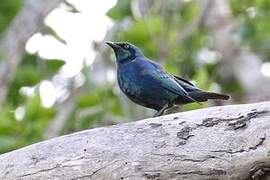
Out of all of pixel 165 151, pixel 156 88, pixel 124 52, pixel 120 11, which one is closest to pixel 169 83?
pixel 156 88

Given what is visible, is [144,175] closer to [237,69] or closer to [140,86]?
[140,86]

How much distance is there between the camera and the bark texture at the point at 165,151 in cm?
308

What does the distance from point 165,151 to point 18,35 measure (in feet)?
8.85

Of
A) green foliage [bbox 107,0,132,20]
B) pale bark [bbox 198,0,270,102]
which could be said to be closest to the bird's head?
green foliage [bbox 107,0,132,20]

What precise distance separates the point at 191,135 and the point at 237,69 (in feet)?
9.90

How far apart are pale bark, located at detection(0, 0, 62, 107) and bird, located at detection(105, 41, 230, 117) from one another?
1833 millimetres

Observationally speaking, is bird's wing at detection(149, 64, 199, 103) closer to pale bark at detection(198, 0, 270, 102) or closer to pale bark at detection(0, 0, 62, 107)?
pale bark at detection(0, 0, 62, 107)

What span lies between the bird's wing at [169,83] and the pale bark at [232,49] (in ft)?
7.02

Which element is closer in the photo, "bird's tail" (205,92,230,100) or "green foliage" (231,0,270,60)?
"bird's tail" (205,92,230,100)

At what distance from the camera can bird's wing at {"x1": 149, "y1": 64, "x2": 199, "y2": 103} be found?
3.70 metres

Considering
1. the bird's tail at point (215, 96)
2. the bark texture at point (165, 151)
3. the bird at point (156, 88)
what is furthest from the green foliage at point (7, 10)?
the bark texture at point (165, 151)

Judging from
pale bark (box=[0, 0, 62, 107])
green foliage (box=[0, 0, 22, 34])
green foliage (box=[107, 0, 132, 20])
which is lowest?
pale bark (box=[0, 0, 62, 107])

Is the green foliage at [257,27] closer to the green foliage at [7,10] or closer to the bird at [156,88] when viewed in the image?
the green foliage at [7,10]

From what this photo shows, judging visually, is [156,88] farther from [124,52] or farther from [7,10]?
[7,10]
